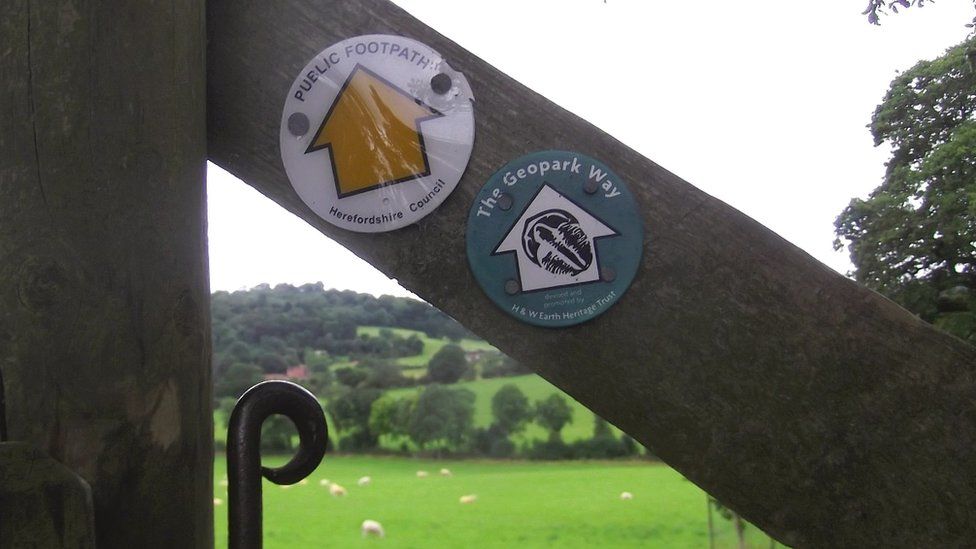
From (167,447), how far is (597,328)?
0.34 meters

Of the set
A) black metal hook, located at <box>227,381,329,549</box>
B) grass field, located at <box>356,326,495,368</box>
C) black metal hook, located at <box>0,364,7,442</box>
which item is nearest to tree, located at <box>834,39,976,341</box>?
black metal hook, located at <box>227,381,329,549</box>

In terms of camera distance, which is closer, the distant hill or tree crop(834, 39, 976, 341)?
tree crop(834, 39, 976, 341)

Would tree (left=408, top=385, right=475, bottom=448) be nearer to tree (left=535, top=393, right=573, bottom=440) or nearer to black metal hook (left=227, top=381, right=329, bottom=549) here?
tree (left=535, top=393, right=573, bottom=440)

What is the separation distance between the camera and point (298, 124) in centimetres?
67

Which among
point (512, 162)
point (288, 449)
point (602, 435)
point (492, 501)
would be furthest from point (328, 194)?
point (492, 501)

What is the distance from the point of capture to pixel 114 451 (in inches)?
22.6

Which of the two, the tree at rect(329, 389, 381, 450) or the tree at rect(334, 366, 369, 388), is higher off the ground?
the tree at rect(334, 366, 369, 388)

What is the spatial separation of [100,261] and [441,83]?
294mm

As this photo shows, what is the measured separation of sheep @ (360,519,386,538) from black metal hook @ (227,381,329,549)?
2161 mm

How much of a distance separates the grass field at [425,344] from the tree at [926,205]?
1.33 m

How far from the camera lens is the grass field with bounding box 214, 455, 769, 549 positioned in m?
2.54

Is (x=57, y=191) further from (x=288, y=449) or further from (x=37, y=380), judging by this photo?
(x=288, y=449)

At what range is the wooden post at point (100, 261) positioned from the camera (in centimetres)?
57

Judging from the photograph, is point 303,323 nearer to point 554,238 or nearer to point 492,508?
point 492,508
